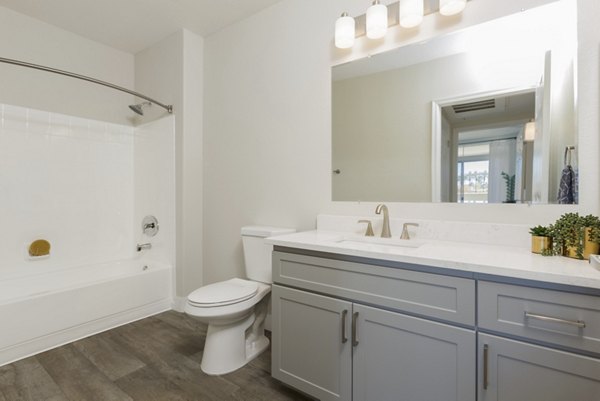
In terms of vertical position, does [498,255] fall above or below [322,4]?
below

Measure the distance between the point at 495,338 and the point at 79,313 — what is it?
2591 millimetres

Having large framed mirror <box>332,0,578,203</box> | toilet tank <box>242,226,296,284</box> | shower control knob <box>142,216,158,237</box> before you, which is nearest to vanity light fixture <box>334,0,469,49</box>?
A: large framed mirror <box>332,0,578,203</box>

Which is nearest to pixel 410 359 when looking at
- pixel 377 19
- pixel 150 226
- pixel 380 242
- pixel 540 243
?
pixel 380 242

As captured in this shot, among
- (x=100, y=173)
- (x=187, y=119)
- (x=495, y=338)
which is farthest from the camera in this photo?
(x=100, y=173)

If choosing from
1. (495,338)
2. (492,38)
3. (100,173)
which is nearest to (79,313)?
(100,173)

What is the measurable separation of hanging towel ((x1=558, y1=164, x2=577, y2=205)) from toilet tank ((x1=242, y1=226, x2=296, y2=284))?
146 centimetres

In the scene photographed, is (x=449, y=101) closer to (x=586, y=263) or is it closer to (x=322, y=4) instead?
(x=586, y=263)

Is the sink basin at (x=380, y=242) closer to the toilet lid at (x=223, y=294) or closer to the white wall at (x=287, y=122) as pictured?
the white wall at (x=287, y=122)

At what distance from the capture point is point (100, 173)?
289 centimetres

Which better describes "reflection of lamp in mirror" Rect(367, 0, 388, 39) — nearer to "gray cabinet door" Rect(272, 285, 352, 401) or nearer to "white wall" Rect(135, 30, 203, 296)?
"gray cabinet door" Rect(272, 285, 352, 401)

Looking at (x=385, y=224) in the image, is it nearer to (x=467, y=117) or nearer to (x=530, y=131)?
(x=467, y=117)

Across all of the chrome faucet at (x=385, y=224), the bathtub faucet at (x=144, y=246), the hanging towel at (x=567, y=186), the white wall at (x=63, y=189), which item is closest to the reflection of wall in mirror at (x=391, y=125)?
the chrome faucet at (x=385, y=224)

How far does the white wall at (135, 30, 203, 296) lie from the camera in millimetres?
2607

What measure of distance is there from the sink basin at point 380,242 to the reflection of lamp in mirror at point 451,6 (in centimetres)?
119
